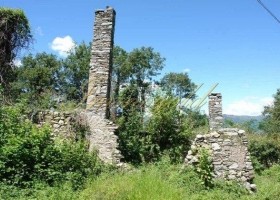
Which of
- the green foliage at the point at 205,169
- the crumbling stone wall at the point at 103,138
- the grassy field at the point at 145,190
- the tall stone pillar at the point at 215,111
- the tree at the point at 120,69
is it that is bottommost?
the grassy field at the point at 145,190

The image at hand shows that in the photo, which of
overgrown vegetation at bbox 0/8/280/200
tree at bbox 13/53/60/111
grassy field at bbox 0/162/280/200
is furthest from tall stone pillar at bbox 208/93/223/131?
tree at bbox 13/53/60/111

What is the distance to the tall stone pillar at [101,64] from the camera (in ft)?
39.2

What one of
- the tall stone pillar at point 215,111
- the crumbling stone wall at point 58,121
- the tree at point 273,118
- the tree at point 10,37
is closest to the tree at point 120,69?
the tree at point 273,118

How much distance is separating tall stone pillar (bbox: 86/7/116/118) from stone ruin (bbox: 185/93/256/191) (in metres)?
3.23

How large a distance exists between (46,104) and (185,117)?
16.7 ft

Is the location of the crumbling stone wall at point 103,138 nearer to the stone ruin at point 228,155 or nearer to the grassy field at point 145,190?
the grassy field at point 145,190

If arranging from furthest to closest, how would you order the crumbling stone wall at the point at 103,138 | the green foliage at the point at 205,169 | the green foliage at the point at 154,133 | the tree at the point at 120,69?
1. the tree at the point at 120,69
2. the green foliage at the point at 154,133
3. the crumbling stone wall at the point at 103,138
4. the green foliage at the point at 205,169

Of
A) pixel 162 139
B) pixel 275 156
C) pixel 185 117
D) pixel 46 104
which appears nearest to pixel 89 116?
pixel 46 104

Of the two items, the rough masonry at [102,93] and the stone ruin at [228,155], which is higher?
the rough masonry at [102,93]

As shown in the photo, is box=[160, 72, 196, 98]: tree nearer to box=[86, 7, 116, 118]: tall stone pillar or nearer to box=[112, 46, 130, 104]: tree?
box=[112, 46, 130, 104]: tree

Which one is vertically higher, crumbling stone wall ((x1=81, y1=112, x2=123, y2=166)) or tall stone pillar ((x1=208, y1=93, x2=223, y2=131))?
tall stone pillar ((x1=208, y1=93, x2=223, y2=131))

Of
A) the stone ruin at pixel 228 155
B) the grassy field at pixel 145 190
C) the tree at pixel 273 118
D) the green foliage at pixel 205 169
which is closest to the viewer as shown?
the grassy field at pixel 145 190

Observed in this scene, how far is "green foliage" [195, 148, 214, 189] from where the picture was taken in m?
9.57

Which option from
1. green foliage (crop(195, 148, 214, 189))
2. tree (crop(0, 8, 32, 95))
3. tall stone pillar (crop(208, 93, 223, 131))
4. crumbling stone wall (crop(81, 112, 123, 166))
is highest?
tree (crop(0, 8, 32, 95))
